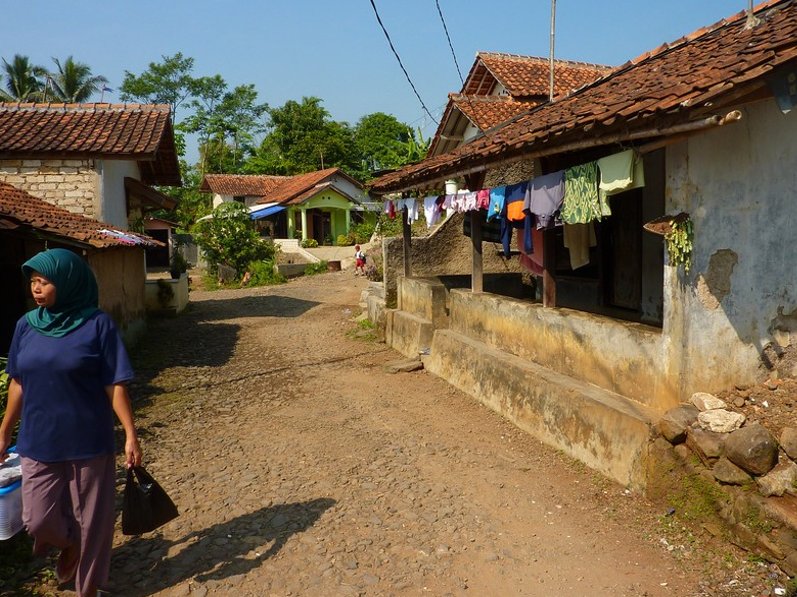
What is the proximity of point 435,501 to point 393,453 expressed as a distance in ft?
3.86

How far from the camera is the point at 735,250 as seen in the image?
473 centimetres

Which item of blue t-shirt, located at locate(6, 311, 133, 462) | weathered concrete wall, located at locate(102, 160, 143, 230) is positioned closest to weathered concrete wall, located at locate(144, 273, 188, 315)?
weathered concrete wall, located at locate(102, 160, 143, 230)

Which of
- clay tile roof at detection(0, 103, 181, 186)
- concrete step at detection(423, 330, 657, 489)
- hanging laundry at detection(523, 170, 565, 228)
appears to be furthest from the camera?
clay tile roof at detection(0, 103, 181, 186)

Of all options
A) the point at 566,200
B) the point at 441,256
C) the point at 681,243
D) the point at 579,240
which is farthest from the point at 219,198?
the point at 681,243

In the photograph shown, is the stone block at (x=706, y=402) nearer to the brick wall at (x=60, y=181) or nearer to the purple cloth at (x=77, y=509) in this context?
the purple cloth at (x=77, y=509)

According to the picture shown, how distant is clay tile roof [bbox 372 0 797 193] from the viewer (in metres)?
4.16

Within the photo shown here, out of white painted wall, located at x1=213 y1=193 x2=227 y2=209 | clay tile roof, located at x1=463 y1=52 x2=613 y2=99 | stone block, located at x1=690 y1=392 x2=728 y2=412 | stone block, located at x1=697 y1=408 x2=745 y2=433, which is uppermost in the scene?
clay tile roof, located at x1=463 y1=52 x2=613 y2=99

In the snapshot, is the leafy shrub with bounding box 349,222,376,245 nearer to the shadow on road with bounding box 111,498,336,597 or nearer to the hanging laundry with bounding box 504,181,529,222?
the hanging laundry with bounding box 504,181,529,222

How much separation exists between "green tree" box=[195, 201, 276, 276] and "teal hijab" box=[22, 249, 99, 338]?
870 inches

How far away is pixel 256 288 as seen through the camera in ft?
76.5

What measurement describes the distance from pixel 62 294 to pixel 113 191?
1047 cm

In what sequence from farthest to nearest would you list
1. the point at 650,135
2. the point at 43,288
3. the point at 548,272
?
the point at 548,272 < the point at 650,135 < the point at 43,288

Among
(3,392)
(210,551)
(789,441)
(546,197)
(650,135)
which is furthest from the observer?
(546,197)

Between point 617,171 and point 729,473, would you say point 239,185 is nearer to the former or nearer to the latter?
point 617,171
